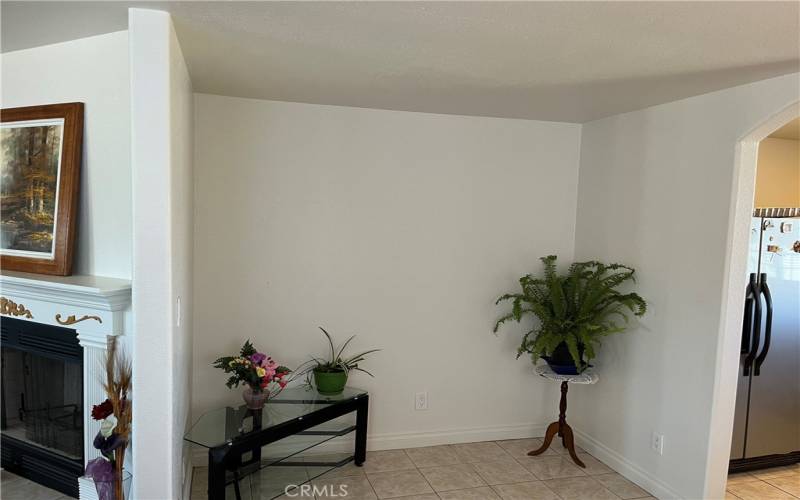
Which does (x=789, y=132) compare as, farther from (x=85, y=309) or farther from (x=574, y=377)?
(x=85, y=309)

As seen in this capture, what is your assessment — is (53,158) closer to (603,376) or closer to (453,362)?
(453,362)

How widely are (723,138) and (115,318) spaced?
307cm

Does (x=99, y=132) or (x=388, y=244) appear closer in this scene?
(x=99, y=132)

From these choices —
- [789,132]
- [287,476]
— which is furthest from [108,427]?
[789,132]

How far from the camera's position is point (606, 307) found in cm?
340

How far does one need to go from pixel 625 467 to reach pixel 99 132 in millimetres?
3485

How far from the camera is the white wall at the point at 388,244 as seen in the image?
10.8ft

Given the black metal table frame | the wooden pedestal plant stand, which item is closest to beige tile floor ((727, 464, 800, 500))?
the wooden pedestal plant stand

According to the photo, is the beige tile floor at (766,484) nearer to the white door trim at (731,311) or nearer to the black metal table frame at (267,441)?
the white door trim at (731,311)

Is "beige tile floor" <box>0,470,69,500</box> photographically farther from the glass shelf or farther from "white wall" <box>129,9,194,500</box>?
"white wall" <box>129,9,194,500</box>

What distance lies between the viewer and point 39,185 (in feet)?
8.42

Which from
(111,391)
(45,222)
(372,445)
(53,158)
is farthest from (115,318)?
(372,445)

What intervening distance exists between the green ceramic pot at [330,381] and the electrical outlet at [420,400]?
64cm

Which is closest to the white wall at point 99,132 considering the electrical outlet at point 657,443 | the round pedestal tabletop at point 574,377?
the round pedestal tabletop at point 574,377
